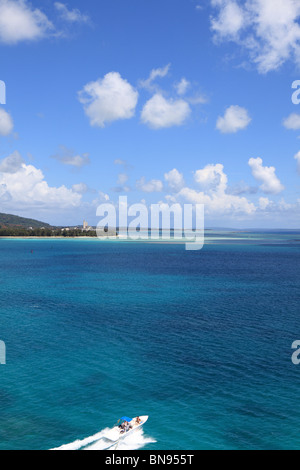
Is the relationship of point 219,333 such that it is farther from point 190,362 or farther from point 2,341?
point 2,341

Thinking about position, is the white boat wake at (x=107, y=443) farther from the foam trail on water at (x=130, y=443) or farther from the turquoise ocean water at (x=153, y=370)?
the turquoise ocean water at (x=153, y=370)

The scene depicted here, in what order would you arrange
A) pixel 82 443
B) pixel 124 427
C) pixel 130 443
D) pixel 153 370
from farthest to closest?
pixel 153 370
pixel 124 427
pixel 130 443
pixel 82 443

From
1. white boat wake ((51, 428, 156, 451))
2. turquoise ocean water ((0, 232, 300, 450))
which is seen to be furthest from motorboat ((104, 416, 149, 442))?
turquoise ocean water ((0, 232, 300, 450))

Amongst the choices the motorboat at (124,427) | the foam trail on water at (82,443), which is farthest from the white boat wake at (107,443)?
the motorboat at (124,427)

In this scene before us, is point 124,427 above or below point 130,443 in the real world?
above

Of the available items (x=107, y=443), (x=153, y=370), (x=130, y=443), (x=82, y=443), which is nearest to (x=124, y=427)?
(x=130, y=443)

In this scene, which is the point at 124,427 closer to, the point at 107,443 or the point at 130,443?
the point at 130,443

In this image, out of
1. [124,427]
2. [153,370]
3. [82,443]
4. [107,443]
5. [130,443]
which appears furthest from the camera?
[153,370]
